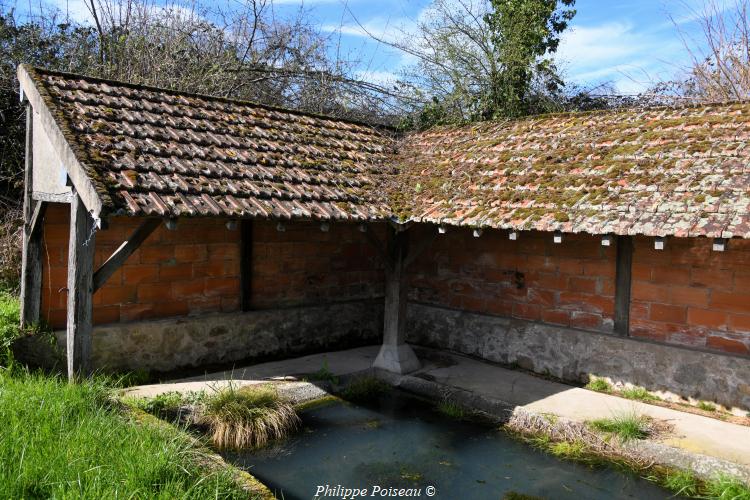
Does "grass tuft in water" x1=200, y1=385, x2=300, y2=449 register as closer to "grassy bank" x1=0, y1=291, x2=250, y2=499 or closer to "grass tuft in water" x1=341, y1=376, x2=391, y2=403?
"grassy bank" x1=0, y1=291, x2=250, y2=499

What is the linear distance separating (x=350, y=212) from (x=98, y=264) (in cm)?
329

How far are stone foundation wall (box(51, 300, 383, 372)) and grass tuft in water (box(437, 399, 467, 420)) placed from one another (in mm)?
2896

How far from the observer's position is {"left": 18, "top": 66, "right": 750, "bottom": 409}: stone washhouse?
589 centimetres

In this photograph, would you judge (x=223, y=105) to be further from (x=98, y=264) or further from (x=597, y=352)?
(x=597, y=352)

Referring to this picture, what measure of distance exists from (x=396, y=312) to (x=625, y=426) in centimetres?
334

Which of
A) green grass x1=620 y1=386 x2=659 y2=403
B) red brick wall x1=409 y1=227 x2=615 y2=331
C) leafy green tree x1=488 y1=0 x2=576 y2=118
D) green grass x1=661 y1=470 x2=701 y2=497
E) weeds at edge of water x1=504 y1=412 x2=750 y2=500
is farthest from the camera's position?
leafy green tree x1=488 y1=0 x2=576 y2=118

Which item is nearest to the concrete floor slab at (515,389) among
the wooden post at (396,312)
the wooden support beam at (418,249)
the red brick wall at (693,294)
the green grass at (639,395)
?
the green grass at (639,395)

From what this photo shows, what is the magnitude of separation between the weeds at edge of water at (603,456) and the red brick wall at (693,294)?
189cm

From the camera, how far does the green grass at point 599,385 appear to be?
24.4 ft

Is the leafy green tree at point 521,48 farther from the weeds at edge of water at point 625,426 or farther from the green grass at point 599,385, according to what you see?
the weeds at edge of water at point 625,426

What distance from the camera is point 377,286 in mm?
10523

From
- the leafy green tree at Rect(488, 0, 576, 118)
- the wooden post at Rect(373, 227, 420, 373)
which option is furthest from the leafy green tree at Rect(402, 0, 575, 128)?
the wooden post at Rect(373, 227, 420, 373)

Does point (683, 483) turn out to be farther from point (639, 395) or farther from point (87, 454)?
point (87, 454)

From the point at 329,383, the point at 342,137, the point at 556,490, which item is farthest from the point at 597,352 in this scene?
the point at 342,137
